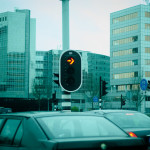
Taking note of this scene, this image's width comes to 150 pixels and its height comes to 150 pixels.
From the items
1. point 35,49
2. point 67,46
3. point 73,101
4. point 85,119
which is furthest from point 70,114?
point 35,49

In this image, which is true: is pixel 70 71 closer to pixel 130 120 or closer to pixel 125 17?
pixel 130 120

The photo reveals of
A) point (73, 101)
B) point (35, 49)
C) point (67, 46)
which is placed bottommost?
point (73, 101)

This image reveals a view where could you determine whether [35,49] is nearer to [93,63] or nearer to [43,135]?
[93,63]

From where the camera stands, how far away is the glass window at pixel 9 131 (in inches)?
216

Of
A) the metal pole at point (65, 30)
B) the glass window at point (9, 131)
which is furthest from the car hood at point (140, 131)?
the glass window at point (9, 131)

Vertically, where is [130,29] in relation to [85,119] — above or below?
above

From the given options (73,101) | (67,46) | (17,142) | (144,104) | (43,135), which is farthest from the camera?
(73,101)

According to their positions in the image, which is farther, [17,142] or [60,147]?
[17,142]

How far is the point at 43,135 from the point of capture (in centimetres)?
467

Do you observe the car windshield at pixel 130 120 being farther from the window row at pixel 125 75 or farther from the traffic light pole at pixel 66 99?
the window row at pixel 125 75

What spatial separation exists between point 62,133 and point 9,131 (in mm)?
1134

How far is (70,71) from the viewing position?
11.8m

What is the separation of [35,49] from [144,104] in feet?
206

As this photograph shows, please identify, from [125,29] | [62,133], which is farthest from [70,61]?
[125,29]
